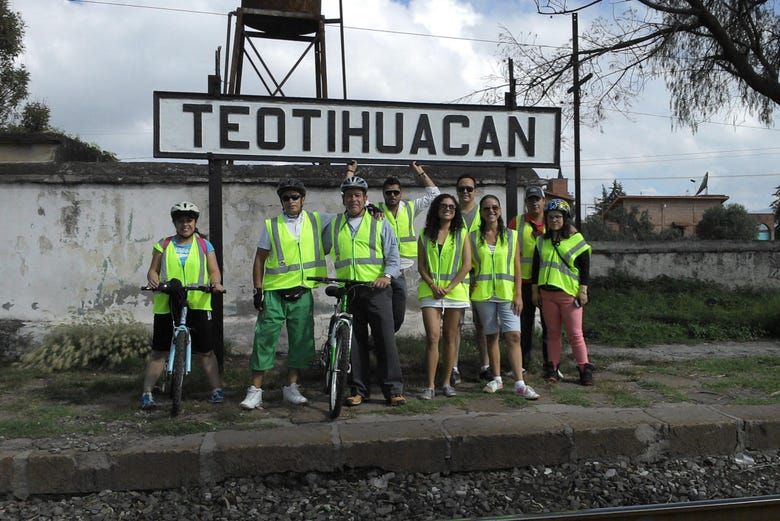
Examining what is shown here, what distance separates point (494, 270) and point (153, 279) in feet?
9.87

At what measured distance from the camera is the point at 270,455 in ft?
14.6

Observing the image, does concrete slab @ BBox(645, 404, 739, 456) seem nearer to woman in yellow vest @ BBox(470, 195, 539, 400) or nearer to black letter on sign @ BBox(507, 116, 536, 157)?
woman in yellow vest @ BBox(470, 195, 539, 400)

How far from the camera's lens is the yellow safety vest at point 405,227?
6.19 meters

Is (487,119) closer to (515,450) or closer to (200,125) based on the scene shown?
(200,125)

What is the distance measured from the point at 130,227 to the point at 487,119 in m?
4.41

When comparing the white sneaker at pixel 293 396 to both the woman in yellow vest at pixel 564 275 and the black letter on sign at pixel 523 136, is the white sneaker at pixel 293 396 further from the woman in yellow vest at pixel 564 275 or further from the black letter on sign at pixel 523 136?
the black letter on sign at pixel 523 136

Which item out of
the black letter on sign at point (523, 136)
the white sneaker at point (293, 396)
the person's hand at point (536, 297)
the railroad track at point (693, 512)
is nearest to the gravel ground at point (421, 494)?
the railroad track at point (693, 512)

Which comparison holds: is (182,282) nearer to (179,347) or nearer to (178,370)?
(179,347)

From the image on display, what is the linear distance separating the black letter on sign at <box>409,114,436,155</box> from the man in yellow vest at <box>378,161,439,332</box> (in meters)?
0.27

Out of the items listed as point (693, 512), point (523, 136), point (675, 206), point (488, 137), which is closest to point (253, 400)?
point (693, 512)

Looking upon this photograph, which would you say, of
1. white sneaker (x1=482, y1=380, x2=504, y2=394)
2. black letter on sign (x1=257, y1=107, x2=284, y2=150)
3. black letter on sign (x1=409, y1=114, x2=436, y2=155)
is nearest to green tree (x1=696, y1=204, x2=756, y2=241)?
black letter on sign (x1=409, y1=114, x2=436, y2=155)

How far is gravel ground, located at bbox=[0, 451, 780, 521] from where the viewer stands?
409cm

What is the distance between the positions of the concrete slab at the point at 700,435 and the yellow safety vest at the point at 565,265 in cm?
159

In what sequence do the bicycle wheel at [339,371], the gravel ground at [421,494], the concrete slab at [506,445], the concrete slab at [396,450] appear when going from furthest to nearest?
the bicycle wheel at [339,371]
the concrete slab at [506,445]
the concrete slab at [396,450]
the gravel ground at [421,494]
